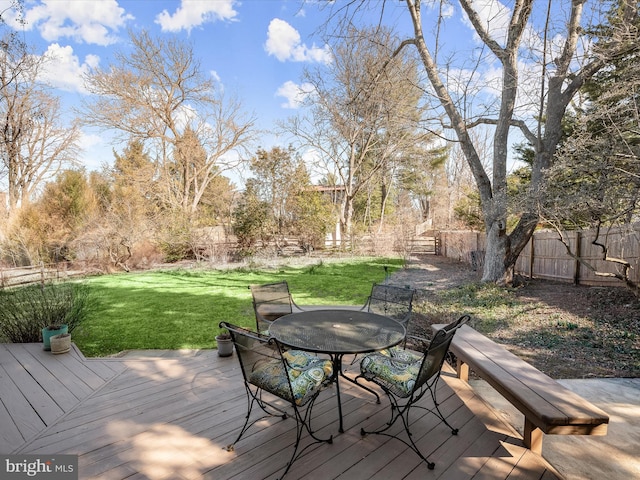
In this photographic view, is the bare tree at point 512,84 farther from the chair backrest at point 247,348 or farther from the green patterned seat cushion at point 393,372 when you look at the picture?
the chair backrest at point 247,348

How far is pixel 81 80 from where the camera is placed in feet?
43.9

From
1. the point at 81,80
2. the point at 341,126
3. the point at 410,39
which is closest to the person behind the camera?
the point at 410,39

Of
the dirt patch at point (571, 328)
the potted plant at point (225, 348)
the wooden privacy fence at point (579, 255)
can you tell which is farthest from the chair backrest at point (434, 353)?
the wooden privacy fence at point (579, 255)

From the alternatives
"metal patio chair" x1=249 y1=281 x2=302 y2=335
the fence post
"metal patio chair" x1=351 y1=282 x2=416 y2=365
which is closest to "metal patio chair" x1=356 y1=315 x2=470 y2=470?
"metal patio chair" x1=351 y1=282 x2=416 y2=365

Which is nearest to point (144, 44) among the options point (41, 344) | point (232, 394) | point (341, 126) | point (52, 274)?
point (341, 126)

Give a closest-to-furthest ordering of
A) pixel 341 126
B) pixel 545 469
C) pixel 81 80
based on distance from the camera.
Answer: pixel 545 469 < pixel 81 80 < pixel 341 126

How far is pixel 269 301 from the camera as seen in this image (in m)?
3.36

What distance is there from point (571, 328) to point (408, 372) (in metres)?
3.94

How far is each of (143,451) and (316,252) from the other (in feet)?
39.7

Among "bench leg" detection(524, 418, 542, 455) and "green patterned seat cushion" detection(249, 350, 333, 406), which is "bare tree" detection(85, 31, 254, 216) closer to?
"green patterned seat cushion" detection(249, 350, 333, 406)

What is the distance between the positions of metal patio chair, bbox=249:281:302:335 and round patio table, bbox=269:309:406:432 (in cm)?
64

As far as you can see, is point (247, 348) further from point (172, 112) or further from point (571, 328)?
point (172, 112)

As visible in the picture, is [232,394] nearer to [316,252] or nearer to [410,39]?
[410,39]

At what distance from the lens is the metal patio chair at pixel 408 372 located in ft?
5.96
